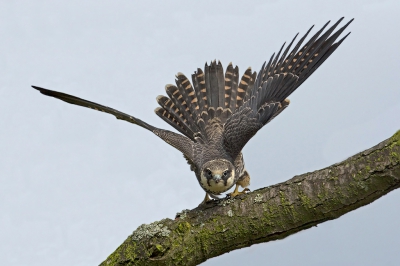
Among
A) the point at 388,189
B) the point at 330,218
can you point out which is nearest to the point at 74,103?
the point at 330,218

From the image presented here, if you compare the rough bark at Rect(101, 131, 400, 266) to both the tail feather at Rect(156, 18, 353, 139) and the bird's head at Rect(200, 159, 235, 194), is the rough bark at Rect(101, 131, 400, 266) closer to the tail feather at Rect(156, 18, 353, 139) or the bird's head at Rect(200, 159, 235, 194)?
the bird's head at Rect(200, 159, 235, 194)

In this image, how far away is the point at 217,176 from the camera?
5.62 meters

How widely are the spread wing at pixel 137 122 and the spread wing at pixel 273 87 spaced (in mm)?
545

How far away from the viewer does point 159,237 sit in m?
4.73

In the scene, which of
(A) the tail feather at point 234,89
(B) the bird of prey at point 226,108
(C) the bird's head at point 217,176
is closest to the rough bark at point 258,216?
(C) the bird's head at point 217,176

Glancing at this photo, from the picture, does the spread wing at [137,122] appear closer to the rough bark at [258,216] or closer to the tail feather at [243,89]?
the tail feather at [243,89]

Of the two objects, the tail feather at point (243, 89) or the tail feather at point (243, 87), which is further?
the tail feather at point (243, 87)

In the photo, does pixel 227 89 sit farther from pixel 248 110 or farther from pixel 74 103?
pixel 74 103

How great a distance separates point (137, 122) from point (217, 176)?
4.25 feet

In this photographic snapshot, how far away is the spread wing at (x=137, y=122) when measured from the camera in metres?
5.72

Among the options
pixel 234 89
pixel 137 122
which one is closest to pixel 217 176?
pixel 137 122

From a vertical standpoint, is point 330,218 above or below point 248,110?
below

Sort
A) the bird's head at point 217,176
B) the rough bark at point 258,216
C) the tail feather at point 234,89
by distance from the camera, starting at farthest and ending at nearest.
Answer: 1. the tail feather at point 234,89
2. the bird's head at point 217,176
3. the rough bark at point 258,216

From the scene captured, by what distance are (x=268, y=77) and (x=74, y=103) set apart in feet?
7.86
